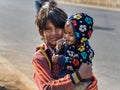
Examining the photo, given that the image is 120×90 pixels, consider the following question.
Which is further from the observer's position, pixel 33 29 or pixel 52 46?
pixel 33 29

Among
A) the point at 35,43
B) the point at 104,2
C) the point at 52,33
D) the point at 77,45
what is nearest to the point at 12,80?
the point at 35,43

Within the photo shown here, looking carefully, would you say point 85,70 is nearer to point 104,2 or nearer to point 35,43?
point 35,43

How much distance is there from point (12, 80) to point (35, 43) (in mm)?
5566

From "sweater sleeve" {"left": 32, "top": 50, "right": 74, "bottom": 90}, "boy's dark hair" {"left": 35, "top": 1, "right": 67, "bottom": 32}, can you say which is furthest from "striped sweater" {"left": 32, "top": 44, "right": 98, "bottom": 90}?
"boy's dark hair" {"left": 35, "top": 1, "right": 67, "bottom": 32}

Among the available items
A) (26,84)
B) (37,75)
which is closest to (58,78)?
(37,75)

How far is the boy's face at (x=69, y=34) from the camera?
9.40 feet

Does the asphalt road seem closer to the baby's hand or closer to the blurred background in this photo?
the blurred background

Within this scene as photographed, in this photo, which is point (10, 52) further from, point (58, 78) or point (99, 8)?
point (99, 8)

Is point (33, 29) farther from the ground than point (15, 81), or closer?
closer

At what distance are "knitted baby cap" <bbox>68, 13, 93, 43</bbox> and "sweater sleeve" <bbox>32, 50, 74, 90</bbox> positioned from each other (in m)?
0.23

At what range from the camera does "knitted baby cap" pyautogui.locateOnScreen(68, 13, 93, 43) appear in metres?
2.85

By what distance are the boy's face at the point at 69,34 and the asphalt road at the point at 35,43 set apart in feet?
20.3

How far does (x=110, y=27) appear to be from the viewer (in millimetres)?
20312

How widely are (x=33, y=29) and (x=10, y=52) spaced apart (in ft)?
20.4
